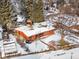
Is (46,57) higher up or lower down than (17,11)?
lower down

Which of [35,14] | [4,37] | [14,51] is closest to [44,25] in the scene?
[35,14]

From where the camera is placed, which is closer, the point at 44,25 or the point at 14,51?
the point at 14,51

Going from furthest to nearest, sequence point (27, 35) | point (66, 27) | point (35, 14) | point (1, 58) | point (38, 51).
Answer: point (35, 14) → point (66, 27) → point (27, 35) → point (38, 51) → point (1, 58)

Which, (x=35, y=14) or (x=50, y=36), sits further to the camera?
(x=35, y=14)

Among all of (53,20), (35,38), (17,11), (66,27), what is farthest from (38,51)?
(17,11)

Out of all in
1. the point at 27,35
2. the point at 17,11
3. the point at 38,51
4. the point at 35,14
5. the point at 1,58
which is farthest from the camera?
the point at 17,11

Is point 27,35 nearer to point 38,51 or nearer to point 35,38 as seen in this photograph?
point 35,38

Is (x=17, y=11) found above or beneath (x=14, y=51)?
above

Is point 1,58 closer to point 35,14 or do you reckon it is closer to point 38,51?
point 38,51

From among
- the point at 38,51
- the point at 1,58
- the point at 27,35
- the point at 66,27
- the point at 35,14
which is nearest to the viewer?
the point at 1,58
